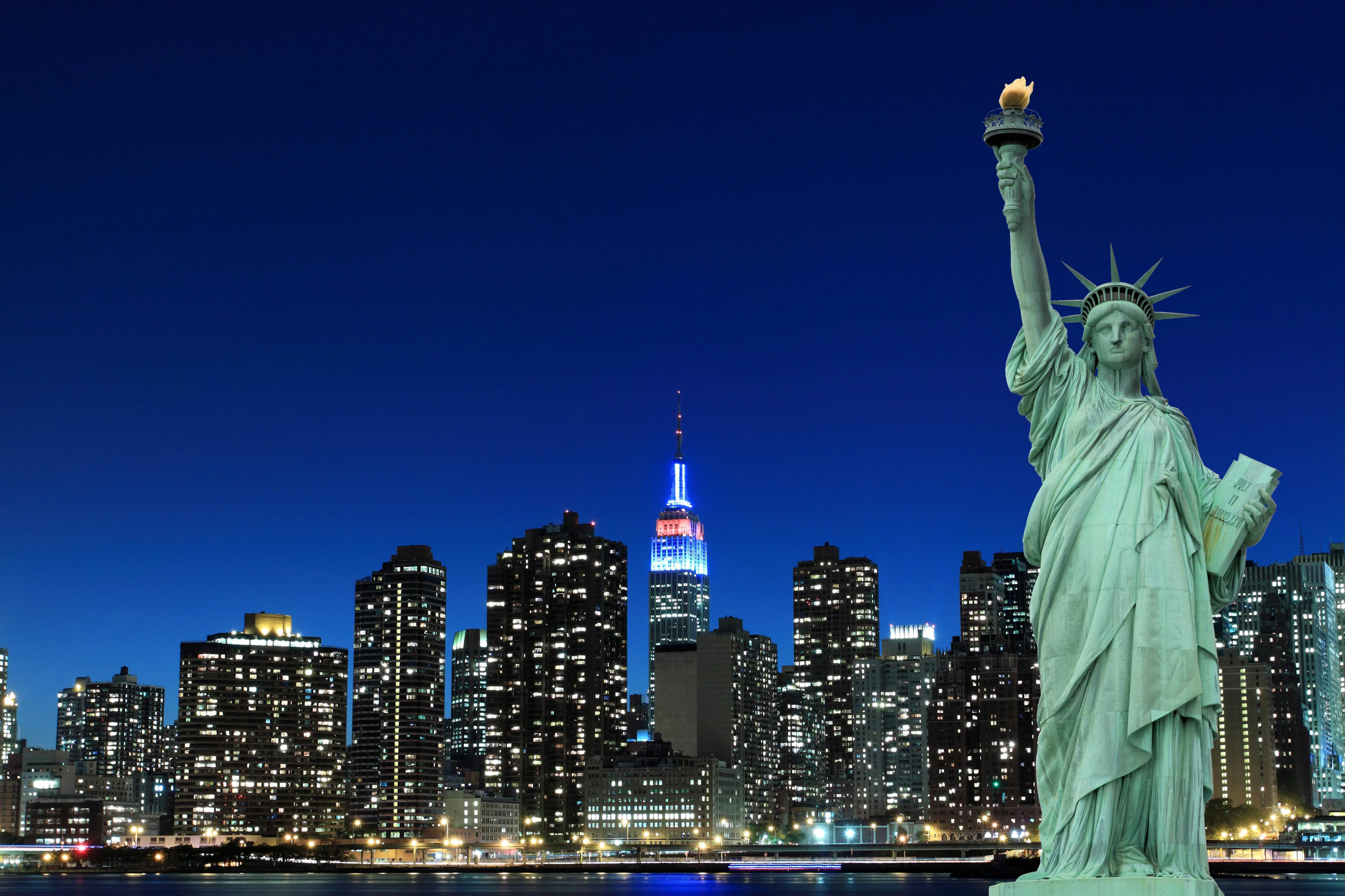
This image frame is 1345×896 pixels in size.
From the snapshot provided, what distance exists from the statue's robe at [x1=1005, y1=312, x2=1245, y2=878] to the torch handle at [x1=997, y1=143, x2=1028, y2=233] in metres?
1.95

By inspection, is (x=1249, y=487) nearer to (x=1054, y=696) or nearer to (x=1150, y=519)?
(x=1150, y=519)

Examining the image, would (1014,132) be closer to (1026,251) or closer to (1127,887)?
(1026,251)

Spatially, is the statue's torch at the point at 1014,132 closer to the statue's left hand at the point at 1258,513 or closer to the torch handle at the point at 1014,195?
the torch handle at the point at 1014,195

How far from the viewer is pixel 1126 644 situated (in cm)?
1708

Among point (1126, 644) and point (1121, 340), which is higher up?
point (1121, 340)

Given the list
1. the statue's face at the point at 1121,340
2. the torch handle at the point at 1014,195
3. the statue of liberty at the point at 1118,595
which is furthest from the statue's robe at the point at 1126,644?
the torch handle at the point at 1014,195

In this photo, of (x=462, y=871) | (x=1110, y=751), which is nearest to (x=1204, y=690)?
(x=1110, y=751)

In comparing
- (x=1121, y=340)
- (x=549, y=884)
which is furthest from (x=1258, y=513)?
(x=549, y=884)

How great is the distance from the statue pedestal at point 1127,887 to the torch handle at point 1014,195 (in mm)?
6504

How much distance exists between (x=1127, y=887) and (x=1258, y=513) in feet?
12.5

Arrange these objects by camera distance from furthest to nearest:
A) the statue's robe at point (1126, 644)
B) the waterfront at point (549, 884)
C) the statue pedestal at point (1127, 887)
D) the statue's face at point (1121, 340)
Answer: the waterfront at point (549, 884) → the statue's face at point (1121, 340) → the statue's robe at point (1126, 644) → the statue pedestal at point (1127, 887)

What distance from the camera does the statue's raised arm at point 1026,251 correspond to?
18.3 meters

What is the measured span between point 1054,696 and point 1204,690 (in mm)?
1421

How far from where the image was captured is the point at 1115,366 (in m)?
18.1
